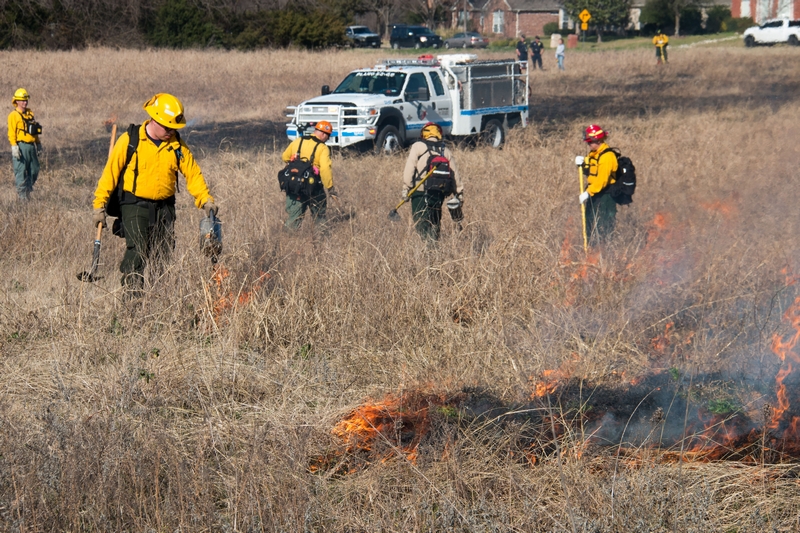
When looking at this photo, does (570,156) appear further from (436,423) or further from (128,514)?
(128,514)

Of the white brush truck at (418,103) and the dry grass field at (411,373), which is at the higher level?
the white brush truck at (418,103)

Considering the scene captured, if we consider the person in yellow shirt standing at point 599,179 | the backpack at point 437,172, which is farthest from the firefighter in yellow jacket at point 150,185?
the person in yellow shirt standing at point 599,179

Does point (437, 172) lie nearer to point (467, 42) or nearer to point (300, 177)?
point (300, 177)

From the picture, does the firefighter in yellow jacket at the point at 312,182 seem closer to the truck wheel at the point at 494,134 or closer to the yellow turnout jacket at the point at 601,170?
the yellow turnout jacket at the point at 601,170

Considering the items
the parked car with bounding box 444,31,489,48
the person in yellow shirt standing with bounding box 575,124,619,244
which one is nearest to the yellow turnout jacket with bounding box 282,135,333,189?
the person in yellow shirt standing with bounding box 575,124,619,244

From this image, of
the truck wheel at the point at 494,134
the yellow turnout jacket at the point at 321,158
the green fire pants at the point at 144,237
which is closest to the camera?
the green fire pants at the point at 144,237

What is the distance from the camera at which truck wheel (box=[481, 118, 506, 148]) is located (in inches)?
690

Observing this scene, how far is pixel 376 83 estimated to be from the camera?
1636 cm

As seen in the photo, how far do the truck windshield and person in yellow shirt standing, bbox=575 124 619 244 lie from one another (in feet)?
25.7

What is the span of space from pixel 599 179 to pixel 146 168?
4418mm

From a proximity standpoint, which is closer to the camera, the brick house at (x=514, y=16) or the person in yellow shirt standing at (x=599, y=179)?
the person in yellow shirt standing at (x=599, y=179)

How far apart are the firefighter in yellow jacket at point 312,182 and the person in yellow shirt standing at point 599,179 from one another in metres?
2.58

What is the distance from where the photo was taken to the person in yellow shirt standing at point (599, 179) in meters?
8.46

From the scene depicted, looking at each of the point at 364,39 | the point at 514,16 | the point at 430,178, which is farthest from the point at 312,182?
the point at 514,16
